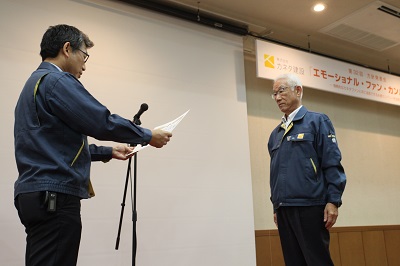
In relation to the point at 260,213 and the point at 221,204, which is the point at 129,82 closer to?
the point at 221,204

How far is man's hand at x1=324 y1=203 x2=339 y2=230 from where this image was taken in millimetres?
2121

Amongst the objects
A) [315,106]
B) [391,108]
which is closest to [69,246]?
[315,106]

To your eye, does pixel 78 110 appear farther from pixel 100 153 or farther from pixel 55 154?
pixel 100 153

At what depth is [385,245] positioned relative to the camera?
16.3 ft

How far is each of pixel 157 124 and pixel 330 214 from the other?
1.83 metres

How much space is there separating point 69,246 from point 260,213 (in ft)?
10.2

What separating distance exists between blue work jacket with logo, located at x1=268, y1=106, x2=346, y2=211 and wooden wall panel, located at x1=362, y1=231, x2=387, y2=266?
3.04 meters

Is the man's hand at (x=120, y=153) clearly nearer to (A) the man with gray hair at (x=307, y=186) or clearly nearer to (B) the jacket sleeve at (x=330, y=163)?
(A) the man with gray hair at (x=307, y=186)

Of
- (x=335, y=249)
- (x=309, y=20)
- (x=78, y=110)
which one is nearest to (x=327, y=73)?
(x=309, y=20)

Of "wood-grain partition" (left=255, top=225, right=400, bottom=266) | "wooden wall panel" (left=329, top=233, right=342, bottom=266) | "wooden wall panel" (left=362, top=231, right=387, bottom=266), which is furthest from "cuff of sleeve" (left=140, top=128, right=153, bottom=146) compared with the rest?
"wooden wall panel" (left=362, top=231, right=387, bottom=266)

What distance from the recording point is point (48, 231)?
53.7 inches

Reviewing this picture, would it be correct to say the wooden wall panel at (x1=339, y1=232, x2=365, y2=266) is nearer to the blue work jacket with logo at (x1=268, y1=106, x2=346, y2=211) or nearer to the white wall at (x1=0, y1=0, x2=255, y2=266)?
the white wall at (x1=0, y1=0, x2=255, y2=266)

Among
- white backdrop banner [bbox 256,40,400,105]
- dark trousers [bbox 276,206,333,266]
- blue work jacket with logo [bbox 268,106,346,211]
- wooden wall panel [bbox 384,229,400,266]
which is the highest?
white backdrop banner [bbox 256,40,400,105]

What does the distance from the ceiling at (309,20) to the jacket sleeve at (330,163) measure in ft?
6.88
